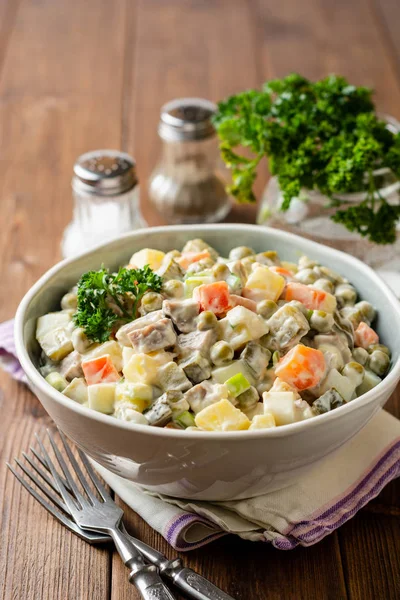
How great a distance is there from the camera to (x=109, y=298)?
211cm

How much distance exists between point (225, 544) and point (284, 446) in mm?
388

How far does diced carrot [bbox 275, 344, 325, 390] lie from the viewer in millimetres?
1936

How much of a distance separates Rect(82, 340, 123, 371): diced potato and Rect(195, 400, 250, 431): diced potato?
0.31 m

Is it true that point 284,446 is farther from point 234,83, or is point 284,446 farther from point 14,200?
point 234,83

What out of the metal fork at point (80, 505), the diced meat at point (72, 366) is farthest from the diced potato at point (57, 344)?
the metal fork at point (80, 505)

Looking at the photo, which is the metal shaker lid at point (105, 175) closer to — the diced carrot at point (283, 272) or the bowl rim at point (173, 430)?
the bowl rim at point (173, 430)

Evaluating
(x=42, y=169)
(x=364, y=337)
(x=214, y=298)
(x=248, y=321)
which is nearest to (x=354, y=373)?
(x=364, y=337)

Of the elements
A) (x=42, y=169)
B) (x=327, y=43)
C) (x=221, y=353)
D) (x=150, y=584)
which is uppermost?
(x=221, y=353)

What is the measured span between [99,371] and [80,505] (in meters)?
0.37

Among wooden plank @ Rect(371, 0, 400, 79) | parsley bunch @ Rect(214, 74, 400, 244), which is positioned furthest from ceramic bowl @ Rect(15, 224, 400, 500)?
wooden plank @ Rect(371, 0, 400, 79)

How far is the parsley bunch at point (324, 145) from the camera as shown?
2.75 metres

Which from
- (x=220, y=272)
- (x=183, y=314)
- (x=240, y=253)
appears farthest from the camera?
(x=240, y=253)

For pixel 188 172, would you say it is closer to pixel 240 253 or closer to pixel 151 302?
pixel 240 253

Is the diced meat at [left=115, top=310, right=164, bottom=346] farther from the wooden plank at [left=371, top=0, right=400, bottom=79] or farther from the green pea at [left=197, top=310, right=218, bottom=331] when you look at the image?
the wooden plank at [left=371, top=0, right=400, bottom=79]
